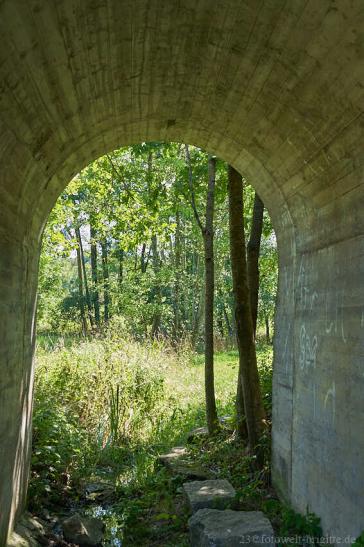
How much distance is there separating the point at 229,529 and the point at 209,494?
1017mm

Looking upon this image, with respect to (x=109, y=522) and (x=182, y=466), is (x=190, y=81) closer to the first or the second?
(x=109, y=522)

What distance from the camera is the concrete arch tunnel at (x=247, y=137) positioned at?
3020mm

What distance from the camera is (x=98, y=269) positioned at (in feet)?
105

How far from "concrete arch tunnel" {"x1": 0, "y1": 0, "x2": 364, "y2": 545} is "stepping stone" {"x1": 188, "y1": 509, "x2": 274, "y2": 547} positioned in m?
0.46

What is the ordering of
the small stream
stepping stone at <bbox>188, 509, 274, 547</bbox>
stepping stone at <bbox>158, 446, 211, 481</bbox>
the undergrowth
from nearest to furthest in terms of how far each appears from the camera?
stepping stone at <bbox>188, 509, 274, 547</bbox> → the small stream → the undergrowth → stepping stone at <bbox>158, 446, 211, 481</bbox>

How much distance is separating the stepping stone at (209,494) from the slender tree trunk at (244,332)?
2.71 ft

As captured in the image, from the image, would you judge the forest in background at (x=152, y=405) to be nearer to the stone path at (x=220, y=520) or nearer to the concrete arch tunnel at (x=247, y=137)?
the stone path at (x=220, y=520)

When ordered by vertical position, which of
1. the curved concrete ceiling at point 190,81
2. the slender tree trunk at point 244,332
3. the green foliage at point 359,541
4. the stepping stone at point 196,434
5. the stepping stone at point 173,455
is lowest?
Result: the stepping stone at point 173,455

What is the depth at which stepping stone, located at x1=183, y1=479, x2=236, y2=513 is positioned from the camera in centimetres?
503

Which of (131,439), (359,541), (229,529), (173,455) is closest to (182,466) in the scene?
(173,455)

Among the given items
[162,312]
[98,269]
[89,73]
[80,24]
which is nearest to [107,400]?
[89,73]

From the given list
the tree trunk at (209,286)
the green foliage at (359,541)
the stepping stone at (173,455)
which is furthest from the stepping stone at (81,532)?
the tree trunk at (209,286)

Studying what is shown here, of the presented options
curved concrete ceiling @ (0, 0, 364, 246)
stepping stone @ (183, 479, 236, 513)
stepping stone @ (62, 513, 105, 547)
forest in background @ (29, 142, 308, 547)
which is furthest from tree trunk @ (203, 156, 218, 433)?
stepping stone @ (62, 513, 105, 547)

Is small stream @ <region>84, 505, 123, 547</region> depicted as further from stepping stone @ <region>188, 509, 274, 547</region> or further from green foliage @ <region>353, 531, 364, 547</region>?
green foliage @ <region>353, 531, 364, 547</region>
